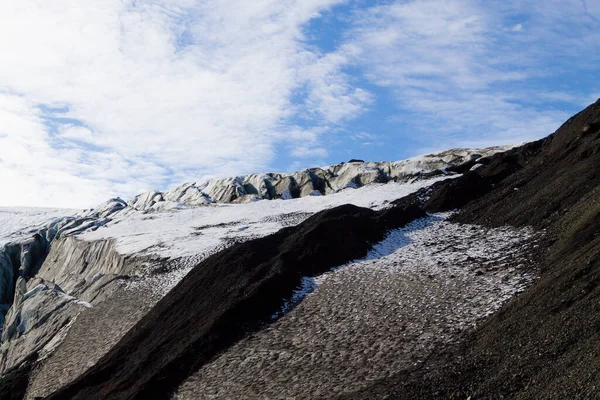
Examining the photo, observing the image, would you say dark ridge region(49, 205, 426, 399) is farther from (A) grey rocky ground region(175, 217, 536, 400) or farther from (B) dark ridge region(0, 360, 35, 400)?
(B) dark ridge region(0, 360, 35, 400)

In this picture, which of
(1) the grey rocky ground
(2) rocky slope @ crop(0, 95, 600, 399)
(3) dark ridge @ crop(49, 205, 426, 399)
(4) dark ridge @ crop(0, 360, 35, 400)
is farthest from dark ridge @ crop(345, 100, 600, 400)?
(4) dark ridge @ crop(0, 360, 35, 400)

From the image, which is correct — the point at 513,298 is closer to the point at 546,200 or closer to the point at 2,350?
the point at 546,200

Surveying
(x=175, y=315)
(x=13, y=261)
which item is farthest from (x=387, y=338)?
(x=13, y=261)

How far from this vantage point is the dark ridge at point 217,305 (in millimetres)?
21406

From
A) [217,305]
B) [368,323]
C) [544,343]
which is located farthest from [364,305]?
[544,343]

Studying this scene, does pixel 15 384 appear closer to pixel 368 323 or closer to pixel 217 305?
pixel 217 305

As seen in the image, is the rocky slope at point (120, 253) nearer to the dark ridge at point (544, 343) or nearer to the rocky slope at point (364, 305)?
the rocky slope at point (364, 305)

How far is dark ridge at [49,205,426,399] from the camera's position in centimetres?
2141

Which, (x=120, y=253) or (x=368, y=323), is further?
(x=120, y=253)

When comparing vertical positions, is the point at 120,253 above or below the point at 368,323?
above

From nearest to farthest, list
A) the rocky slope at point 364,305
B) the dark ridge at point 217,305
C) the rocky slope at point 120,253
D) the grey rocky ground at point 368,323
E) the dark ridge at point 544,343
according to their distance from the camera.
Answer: the dark ridge at point 544,343 < the rocky slope at point 364,305 < the grey rocky ground at point 368,323 < the dark ridge at point 217,305 < the rocky slope at point 120,253

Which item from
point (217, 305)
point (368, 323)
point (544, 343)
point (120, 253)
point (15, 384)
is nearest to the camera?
point (544, 343)

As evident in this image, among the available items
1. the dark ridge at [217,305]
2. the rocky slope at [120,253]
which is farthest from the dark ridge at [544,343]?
the rocky slope at [120,253]

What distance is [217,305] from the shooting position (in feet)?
Result: 83.7
